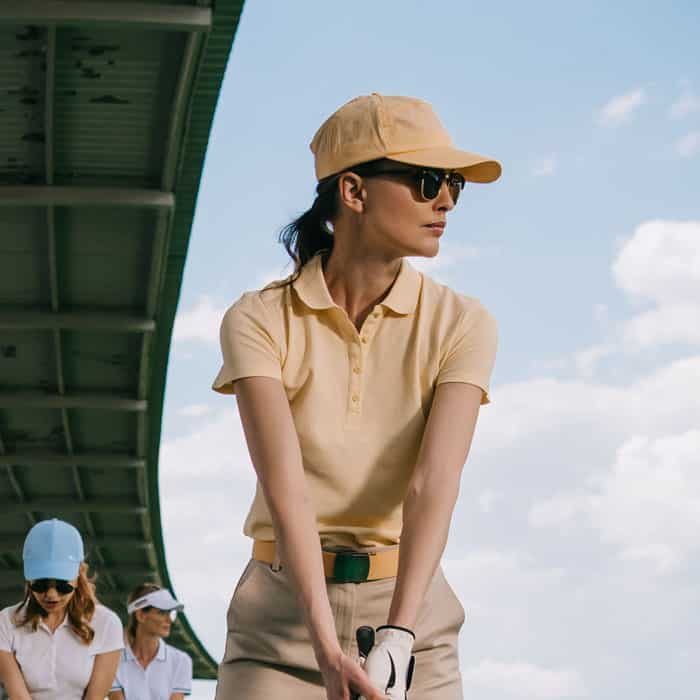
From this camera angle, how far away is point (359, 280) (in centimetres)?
361

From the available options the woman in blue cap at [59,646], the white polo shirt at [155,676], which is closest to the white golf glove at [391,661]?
the woman in blue cap at [59,646]

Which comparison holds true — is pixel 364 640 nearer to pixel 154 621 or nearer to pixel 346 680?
pixel 346 680

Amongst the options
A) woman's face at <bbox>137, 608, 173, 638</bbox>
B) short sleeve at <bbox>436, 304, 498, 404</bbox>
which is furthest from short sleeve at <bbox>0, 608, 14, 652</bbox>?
short sleeve at <bbox>436, 304, 498, 404</bbox>

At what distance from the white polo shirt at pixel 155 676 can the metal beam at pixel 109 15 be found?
8238 mm

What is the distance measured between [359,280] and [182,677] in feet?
28.8

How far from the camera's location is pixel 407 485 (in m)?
3.51

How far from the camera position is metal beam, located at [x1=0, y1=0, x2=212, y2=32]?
57.4 ft

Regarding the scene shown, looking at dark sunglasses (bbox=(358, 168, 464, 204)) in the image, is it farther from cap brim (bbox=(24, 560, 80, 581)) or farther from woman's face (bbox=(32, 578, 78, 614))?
woman's face (bbox=(32, 578, 78, 614))

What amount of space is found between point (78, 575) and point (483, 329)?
4.79 metres

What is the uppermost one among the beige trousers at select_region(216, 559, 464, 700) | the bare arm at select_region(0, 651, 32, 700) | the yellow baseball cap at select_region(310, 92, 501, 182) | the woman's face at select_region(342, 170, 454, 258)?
the bare arm at select_region(0, 651, 32, 700)

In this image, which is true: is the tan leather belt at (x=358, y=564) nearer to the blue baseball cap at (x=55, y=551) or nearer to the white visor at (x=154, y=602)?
the blue baseball cap at (x=55, y=551)

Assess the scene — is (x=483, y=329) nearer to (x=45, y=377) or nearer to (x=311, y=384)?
(x=311, y=384)

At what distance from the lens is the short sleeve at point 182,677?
1177cm

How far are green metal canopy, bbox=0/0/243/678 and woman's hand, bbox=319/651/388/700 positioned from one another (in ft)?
49.9
